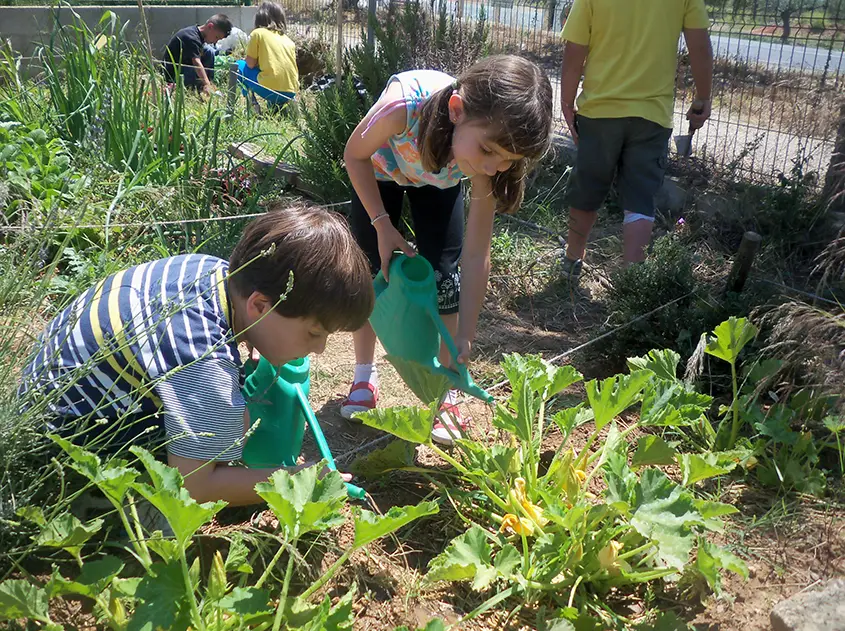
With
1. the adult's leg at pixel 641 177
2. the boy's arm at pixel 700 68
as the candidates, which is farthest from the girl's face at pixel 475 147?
the boy's arm at pixel 700 68

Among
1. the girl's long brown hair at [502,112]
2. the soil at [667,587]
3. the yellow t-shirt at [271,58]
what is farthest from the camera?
the yellow t-shirt at [271,58]

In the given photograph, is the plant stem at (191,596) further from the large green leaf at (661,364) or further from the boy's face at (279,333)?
the large green leaf at (661,364)

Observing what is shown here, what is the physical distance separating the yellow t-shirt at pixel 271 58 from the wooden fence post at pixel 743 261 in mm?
4161

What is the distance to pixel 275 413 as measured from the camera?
164 centimetres

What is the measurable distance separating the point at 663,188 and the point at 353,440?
9.35 feet

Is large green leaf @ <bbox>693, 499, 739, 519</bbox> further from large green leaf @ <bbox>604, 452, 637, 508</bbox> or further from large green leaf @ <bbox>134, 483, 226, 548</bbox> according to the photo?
large green leaf @ <bbox>134, 483, 226, 548</bbox>

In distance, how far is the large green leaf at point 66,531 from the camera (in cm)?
125

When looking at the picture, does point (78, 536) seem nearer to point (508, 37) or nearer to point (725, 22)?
point (725, 22)

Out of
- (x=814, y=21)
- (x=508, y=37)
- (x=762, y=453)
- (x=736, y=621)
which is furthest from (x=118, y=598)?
(x=508, y=37)

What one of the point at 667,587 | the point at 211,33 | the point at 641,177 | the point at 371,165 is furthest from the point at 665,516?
the point at 211,33

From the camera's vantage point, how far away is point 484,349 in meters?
2.80

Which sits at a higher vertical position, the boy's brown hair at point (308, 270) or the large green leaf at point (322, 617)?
the boy's brown hair at point (308, 270)

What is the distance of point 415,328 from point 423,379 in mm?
163

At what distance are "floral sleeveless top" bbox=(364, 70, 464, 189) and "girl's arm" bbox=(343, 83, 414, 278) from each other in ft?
0.06
